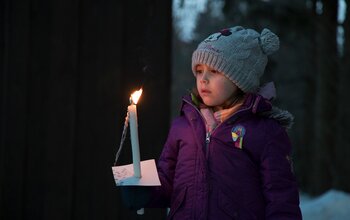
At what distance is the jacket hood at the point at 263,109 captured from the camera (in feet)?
7.55

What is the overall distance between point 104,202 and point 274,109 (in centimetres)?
149

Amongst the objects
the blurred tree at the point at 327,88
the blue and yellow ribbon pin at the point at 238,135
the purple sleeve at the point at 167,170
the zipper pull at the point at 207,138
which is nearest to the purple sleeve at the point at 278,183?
the blue and yellow ribbon pin at the point at 238,135

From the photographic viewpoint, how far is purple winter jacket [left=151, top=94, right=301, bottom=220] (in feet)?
7.20

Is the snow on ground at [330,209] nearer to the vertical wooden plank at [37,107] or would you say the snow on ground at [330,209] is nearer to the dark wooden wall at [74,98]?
the dark wooden wall at [74,98]

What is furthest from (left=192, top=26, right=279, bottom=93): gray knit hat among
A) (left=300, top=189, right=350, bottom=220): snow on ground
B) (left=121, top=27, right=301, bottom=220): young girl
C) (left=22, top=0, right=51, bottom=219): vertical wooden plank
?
(left=300, top=189, right=350, bottom=220): snow on ground

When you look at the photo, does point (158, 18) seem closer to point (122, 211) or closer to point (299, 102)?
point (122, 211)

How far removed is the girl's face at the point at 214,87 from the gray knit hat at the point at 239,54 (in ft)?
0.14

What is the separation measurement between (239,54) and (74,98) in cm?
134

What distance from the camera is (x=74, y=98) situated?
10.9ft

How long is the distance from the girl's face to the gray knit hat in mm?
41

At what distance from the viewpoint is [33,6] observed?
324cm

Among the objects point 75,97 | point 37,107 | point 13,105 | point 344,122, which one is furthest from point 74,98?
point 344,122

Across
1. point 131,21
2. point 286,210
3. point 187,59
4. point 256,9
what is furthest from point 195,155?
point 187,59

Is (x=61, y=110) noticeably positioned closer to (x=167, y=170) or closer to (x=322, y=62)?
(x=167, y=170)
